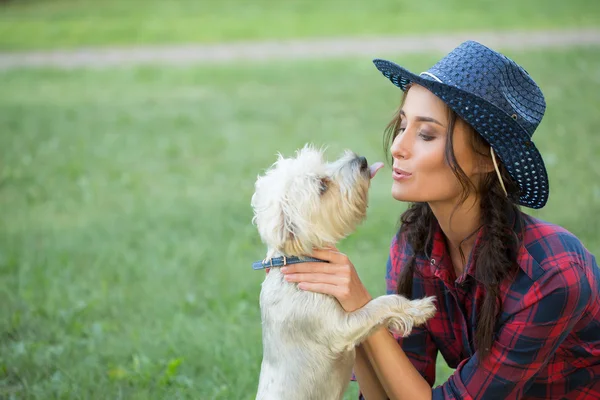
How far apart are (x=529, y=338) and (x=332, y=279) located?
2.86ft

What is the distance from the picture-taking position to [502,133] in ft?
10.8

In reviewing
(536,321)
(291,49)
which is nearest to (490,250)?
(536,321)

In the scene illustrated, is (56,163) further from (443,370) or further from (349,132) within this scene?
(443,370)

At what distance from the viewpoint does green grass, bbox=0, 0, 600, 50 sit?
2114 centimetres

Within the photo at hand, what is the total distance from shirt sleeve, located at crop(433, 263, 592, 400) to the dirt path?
13.6m

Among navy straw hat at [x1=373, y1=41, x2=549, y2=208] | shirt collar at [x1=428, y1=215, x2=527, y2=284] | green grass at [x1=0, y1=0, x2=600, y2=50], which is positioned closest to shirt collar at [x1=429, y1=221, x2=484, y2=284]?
shirt collar at [x1=428, y1=215, x2=527, y2=284]

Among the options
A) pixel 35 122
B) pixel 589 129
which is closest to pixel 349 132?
pixel 589 129

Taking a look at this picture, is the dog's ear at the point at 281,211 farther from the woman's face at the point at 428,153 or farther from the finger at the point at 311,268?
the woman's face at the point at 428,153

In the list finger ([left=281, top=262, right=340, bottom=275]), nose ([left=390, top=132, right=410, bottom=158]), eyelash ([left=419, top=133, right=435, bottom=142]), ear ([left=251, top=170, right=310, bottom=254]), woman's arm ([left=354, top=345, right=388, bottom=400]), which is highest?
eyelash ([left=419, top=133, right=435, bottom=142])

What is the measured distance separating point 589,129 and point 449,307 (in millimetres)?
7463

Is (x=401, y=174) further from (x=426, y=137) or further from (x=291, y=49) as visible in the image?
(x=291, y=49)

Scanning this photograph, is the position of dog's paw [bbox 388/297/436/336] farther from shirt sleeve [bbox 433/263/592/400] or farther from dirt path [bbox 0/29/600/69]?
dirt path [bbox 0/29/600/69]

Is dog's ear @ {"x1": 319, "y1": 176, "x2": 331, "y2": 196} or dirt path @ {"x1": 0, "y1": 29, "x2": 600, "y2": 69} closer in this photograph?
dog's ear @ {"x1": 319, "y1": 176, "x2": 331, "y2": 196}

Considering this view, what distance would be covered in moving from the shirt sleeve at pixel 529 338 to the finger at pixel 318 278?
0.67 m
